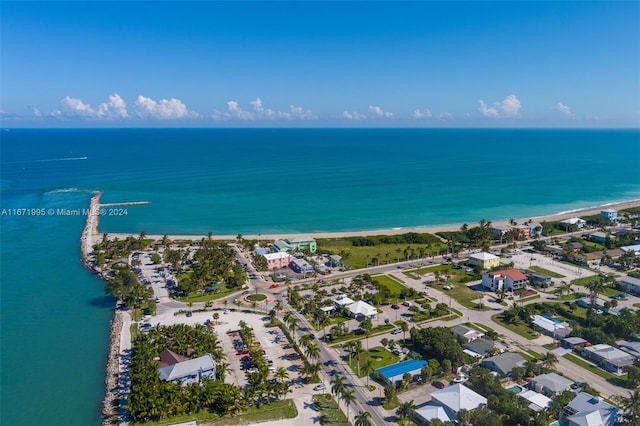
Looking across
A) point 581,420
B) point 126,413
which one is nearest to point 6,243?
point 126,413

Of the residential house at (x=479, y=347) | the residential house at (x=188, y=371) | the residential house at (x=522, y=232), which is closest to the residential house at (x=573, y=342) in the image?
the residential house at (x=479, y=347)

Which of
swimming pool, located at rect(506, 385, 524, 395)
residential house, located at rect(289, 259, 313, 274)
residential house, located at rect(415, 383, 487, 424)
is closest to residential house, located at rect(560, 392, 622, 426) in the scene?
swimming pool, located at rect(506, 385, 524, 395)

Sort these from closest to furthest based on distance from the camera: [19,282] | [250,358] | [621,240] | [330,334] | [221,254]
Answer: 1. [250,358]
2. [330,334]
3. [19,282]
4. [221,254]
5. [621,240]

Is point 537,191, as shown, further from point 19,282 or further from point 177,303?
point 19,282

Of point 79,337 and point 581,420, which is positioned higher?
point 581,420

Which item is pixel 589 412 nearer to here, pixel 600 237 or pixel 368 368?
pixel 368 368

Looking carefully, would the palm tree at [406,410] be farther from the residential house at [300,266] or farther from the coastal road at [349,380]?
the residential house at [300,266]

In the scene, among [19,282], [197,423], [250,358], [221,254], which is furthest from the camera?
[221,254]
